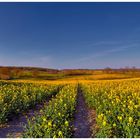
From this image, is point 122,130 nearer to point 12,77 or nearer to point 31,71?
point 12,77

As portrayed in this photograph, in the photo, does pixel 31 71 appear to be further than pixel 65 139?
Yes

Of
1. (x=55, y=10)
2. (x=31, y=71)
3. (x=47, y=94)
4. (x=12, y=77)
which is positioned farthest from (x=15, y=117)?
(x=31, y=71)

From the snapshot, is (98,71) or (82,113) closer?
(82,113)

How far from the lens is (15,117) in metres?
12.7

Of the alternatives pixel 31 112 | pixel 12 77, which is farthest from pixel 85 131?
pixel 12 77

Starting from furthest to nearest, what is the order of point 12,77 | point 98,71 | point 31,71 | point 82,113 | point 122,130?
1. point 98,71
2. point 31,71
3. point 12,77
4. point 82,113
5. point 122,130

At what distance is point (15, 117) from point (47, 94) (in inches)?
314

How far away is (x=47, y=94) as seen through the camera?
20.7 metres

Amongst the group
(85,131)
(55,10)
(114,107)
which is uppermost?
A: (55,10)

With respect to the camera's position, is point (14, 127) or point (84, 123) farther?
point (84, 123)

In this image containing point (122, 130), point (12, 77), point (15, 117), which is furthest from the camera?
point (12, 77)

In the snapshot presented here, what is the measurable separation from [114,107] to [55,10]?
188 inches

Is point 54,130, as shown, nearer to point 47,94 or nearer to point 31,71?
point 47,94

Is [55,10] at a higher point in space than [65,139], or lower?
higher
